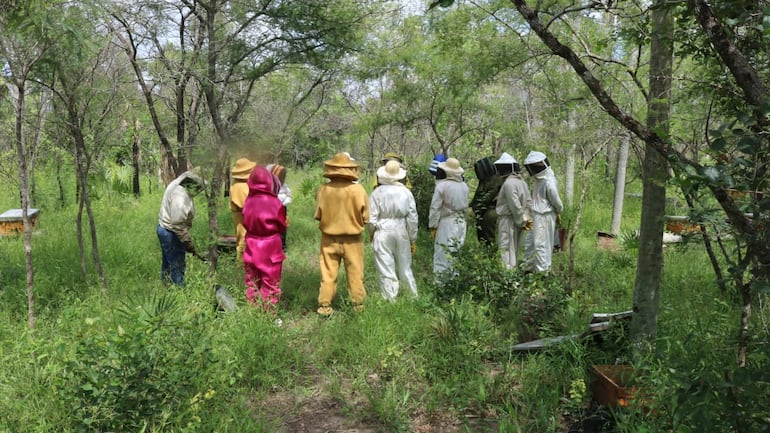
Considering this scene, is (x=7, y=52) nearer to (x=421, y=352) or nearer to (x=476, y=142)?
(x=421, y=352)

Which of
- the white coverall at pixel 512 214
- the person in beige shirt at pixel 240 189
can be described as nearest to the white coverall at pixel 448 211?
the white coverall at pixel 512 214

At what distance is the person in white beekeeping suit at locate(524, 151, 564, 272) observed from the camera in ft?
19.4

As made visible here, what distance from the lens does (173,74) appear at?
15.8 ft

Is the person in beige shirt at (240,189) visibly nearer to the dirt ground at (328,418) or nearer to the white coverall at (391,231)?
the white coverall at (391,231)

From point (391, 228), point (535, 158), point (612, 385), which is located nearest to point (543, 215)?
point (535, 158)

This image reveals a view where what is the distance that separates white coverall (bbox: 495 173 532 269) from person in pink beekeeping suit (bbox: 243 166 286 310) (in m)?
2.69

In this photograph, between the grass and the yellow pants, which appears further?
the yellow pants

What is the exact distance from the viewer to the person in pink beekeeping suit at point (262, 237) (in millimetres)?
4809

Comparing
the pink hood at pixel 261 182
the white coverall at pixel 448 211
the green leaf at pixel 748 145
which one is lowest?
the white coverall at pixel 448 211

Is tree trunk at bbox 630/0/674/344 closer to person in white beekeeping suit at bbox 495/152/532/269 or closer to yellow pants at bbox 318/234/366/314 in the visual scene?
yellow pants at bbox 318/234/366/314

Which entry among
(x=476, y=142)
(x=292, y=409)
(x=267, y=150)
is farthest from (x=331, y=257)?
(x=476, y=142)

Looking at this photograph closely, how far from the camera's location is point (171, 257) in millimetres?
5363

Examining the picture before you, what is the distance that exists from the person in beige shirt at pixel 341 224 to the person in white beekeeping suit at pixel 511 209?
196 cm

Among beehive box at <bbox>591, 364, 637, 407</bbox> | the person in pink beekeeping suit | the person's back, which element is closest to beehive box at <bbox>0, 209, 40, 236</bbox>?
the person in pink beekeeping suit
